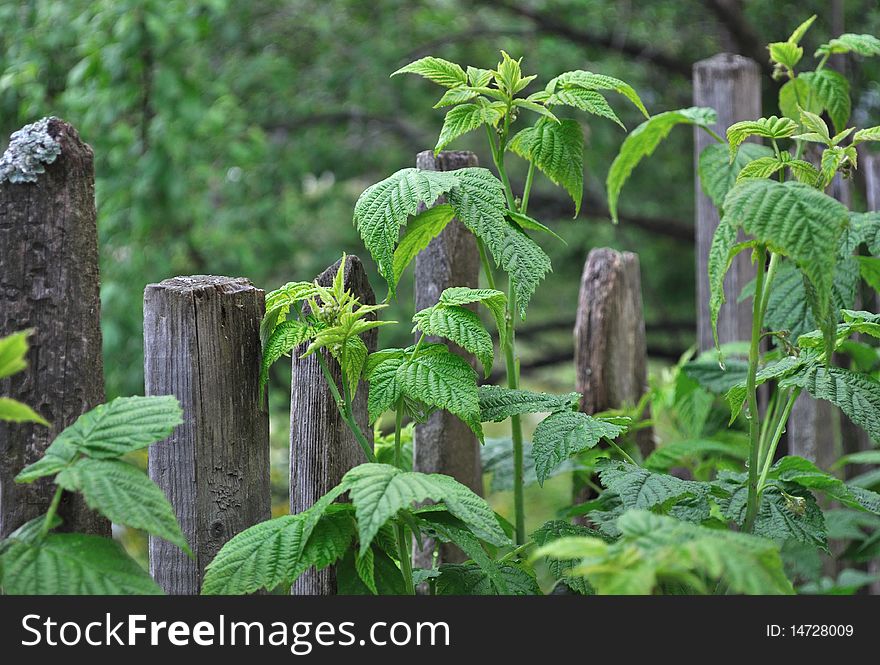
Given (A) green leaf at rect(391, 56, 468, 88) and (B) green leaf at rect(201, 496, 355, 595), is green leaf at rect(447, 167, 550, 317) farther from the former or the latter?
(B) green leaf at rect(201, 496, 355, 595)

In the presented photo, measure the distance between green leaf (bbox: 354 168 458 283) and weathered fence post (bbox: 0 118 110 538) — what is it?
0.44 metres

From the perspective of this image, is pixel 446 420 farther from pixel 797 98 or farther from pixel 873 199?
pixel 873 199

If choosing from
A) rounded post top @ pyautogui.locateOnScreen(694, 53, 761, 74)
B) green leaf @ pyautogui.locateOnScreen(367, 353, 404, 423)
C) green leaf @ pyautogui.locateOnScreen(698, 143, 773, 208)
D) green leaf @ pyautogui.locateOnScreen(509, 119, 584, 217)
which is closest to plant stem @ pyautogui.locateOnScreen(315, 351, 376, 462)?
green leaf @ pyautogui.locateOnScreen(367, 353, 404, 423)

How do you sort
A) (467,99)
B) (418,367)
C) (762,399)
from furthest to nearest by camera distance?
(762,399) → (467,99) → (418,367)

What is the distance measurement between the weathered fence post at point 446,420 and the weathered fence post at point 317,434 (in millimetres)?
433

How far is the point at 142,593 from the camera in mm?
1165

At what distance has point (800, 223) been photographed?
46.4 inches

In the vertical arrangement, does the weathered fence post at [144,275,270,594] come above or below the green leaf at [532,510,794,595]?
above

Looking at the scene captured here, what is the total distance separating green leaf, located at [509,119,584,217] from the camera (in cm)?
158

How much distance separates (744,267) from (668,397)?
582mm

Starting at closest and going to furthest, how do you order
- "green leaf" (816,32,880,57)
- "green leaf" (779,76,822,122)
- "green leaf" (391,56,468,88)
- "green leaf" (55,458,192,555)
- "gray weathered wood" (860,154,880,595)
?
"green leaf" (55,458,192,555) < "green leaf" (391,56,468,88) < "green leaf" (816,32,880,57) < "green leaf" (779,76,822,122) < "gray weathered wood" (860,154,880,595)

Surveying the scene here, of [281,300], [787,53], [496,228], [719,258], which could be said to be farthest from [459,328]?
[787,53]
